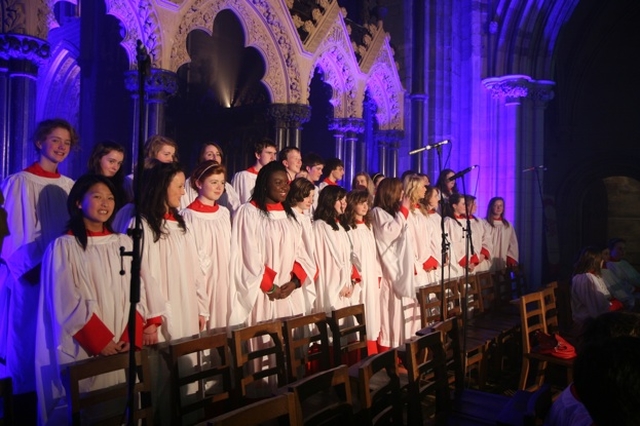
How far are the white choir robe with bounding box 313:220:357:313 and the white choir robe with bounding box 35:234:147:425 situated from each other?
86.1 inches

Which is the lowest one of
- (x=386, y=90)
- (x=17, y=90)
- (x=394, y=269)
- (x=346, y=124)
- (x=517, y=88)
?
(x=394, y=269)

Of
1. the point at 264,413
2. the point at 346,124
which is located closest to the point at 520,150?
the point at 346,124

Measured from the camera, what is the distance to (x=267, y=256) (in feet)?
15.1

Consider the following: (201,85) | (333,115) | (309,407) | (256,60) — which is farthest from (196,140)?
(309,407)

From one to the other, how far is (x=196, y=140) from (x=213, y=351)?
5599 mm

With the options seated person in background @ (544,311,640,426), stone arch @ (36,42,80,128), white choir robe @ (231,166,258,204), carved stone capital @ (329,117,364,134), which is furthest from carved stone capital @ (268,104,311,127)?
seated person in background @ (544,311,640,426)

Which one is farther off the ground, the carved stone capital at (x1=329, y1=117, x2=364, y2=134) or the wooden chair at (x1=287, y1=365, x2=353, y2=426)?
the carved stone capital at (x1=329, y1=117, x2=364, y2=134)

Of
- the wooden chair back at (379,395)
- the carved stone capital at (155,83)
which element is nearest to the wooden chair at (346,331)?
the wooden chair back at (379,395)

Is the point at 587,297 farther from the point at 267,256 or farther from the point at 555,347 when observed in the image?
the point at 267,256

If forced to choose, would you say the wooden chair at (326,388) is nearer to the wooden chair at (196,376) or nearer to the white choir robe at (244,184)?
the wooden chair at (196,376)

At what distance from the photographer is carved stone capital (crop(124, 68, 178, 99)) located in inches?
226

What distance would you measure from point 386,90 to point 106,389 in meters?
8.01

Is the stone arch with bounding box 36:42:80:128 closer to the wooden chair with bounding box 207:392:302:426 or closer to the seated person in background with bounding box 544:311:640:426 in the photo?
the wooden chair with bounding box 207:392:302:426

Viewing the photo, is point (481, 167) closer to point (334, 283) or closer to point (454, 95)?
point (454, 95)
